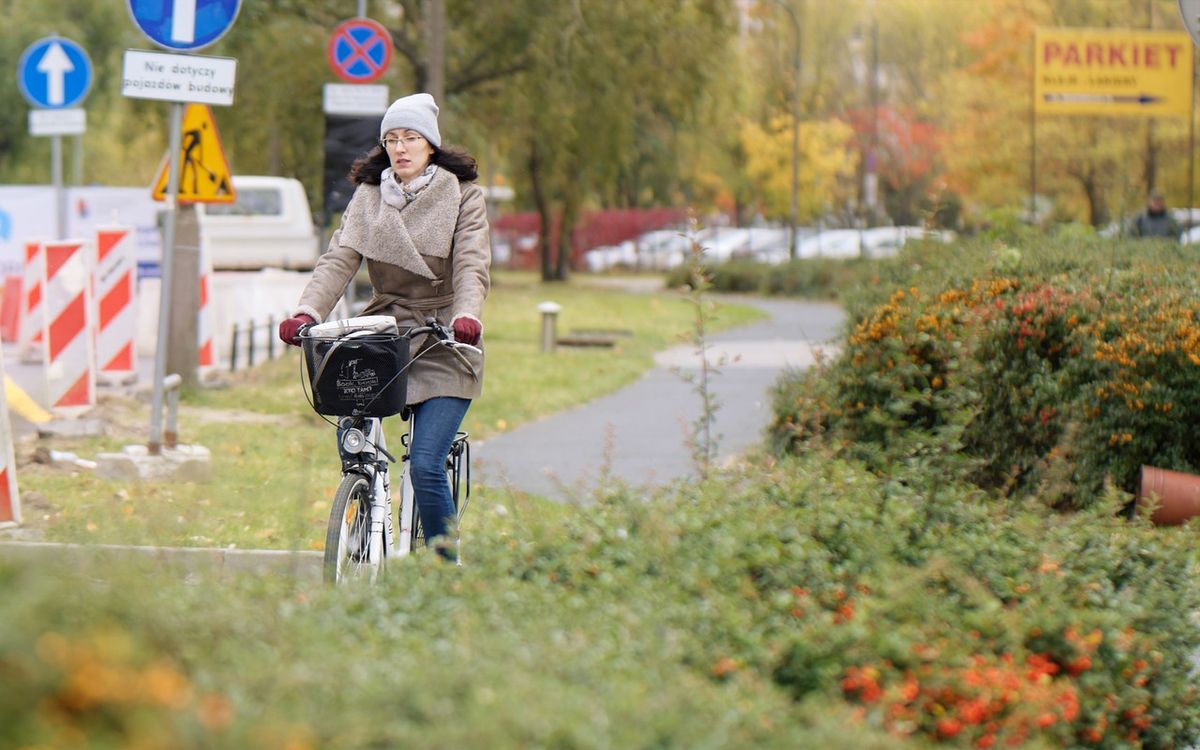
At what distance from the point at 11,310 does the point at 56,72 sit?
225 inches

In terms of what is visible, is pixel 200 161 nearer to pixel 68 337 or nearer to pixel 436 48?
pixel 68 337

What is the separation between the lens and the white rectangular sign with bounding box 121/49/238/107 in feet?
33.2

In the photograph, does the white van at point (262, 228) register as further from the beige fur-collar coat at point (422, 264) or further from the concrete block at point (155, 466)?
the beige fur-collar coat at point (422, 264)

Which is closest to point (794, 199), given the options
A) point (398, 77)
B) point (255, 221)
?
point (398, 77)

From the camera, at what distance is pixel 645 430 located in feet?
46.0

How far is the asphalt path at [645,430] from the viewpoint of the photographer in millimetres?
10680

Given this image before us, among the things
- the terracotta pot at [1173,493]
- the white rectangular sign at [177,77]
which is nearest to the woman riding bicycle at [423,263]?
the terracotta pot at [1173,493]

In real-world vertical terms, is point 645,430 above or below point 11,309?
below

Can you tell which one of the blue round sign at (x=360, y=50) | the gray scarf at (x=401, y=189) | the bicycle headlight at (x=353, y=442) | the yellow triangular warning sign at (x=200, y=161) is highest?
the blue round sign at (x=360, y=50)

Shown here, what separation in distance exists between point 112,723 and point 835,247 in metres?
65.2

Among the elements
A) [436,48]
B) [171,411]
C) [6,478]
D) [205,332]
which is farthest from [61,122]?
[6,478]

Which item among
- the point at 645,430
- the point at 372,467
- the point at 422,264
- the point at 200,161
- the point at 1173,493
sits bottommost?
the point at 645,430

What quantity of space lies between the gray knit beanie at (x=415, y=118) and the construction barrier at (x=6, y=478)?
117 inches

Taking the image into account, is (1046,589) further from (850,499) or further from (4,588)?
(4,588)
